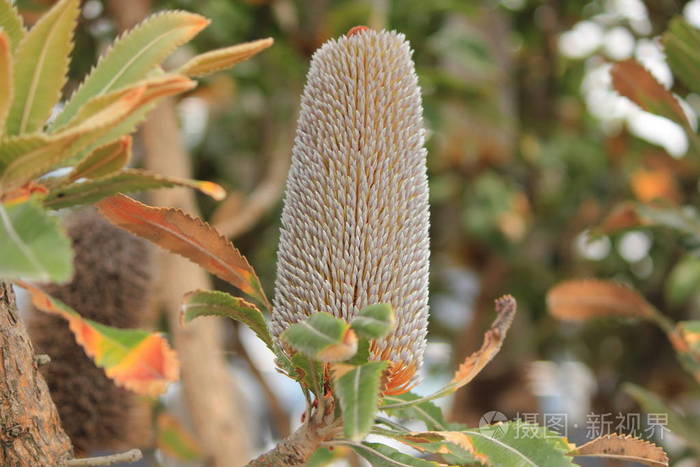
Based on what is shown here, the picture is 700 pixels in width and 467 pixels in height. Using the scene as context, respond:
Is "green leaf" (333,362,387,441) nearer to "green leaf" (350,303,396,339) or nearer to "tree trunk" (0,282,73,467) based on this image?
"green leaf" (350,303,396,339)

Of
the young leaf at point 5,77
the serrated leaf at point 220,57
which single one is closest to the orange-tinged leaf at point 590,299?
the serrated leaf at point 220,57

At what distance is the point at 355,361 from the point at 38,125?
0.23 m

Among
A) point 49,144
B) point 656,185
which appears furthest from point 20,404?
point 656,185

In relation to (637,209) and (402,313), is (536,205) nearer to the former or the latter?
(637,209)

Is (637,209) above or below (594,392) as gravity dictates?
above

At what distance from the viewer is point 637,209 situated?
100 cm

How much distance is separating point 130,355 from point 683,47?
74cm

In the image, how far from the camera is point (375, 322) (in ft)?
1.37

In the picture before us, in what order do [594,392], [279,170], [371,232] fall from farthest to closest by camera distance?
[594,392] < [279,170] < [371,232]

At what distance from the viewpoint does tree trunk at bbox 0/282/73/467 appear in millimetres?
447

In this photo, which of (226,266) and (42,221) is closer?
(42,221)

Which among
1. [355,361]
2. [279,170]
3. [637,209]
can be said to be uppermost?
[279,170]

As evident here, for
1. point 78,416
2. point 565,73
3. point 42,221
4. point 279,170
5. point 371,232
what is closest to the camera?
point 42,221

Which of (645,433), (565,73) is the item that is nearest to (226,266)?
(645,433)
